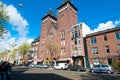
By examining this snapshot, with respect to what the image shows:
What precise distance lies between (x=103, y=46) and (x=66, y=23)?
1757cm

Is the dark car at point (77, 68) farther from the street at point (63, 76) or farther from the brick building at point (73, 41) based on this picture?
the street at point (63, 76)

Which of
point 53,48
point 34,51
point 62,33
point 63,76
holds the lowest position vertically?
point 63,76

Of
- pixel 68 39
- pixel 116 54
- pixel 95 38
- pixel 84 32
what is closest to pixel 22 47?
pixel 68 39

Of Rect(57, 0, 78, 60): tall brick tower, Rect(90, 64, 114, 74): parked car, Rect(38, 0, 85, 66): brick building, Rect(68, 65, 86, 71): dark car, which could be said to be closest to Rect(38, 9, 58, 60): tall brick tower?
Rect(38, 0, 85, 66): brick building

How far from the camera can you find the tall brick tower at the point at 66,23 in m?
46.3

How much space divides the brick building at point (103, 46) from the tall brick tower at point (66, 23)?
7.97 m

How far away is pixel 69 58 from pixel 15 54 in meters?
49.3

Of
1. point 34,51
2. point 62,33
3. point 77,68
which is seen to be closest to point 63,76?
point 77,68

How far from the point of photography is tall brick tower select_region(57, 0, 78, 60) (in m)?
46.3

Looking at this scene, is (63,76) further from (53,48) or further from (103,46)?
(53,48)

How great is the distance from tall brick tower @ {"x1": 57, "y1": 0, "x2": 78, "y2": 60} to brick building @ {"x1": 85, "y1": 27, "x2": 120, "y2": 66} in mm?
7969

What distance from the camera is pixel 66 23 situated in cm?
4919

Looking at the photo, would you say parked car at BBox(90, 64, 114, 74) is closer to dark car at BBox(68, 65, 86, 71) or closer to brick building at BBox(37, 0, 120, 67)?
dark car at BBox(68, 65, 86, 71)

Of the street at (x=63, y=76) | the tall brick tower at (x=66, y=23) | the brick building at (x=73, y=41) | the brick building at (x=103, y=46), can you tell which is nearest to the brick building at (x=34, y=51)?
the brick building at (x=73, y=41)
